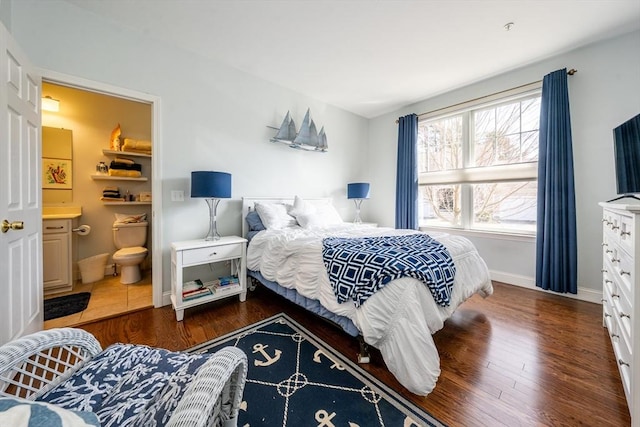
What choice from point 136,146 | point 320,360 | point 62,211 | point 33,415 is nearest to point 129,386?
point 33,415

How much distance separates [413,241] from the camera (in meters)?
2.06

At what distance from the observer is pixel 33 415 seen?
0.48 m

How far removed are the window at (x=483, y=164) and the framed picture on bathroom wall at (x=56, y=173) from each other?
5.01 metres

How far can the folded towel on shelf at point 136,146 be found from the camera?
3.34 m

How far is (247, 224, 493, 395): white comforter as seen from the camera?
52.7 inches

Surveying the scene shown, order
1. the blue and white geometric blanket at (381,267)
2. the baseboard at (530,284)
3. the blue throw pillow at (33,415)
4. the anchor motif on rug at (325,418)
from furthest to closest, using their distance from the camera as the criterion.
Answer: the baseboard at (530,284), the blue and white geometric blanket at (381,267), the anchor motif on rug at (325,418), the blue throw pillow at (33,415)

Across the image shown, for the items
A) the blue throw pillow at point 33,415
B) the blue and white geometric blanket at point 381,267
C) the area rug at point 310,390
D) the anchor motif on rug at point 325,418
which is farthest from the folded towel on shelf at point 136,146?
the anchor motif on rug at point 325,418

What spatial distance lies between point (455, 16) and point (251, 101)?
2322 mm

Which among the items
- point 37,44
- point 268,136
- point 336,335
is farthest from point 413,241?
point 37,44

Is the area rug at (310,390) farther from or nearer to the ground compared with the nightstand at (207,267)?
nearer to the ground

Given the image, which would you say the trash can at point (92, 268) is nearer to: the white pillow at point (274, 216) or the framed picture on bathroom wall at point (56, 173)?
the framed picture on bathroom wall at point (56, 173)

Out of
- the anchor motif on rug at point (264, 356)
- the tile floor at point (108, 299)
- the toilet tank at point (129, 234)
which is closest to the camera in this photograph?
the anchor motif on rug at point (264, 356)

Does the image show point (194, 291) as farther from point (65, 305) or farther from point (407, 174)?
point (407, 174)

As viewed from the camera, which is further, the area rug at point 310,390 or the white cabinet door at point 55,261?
the white cabinet door at point 55,261
